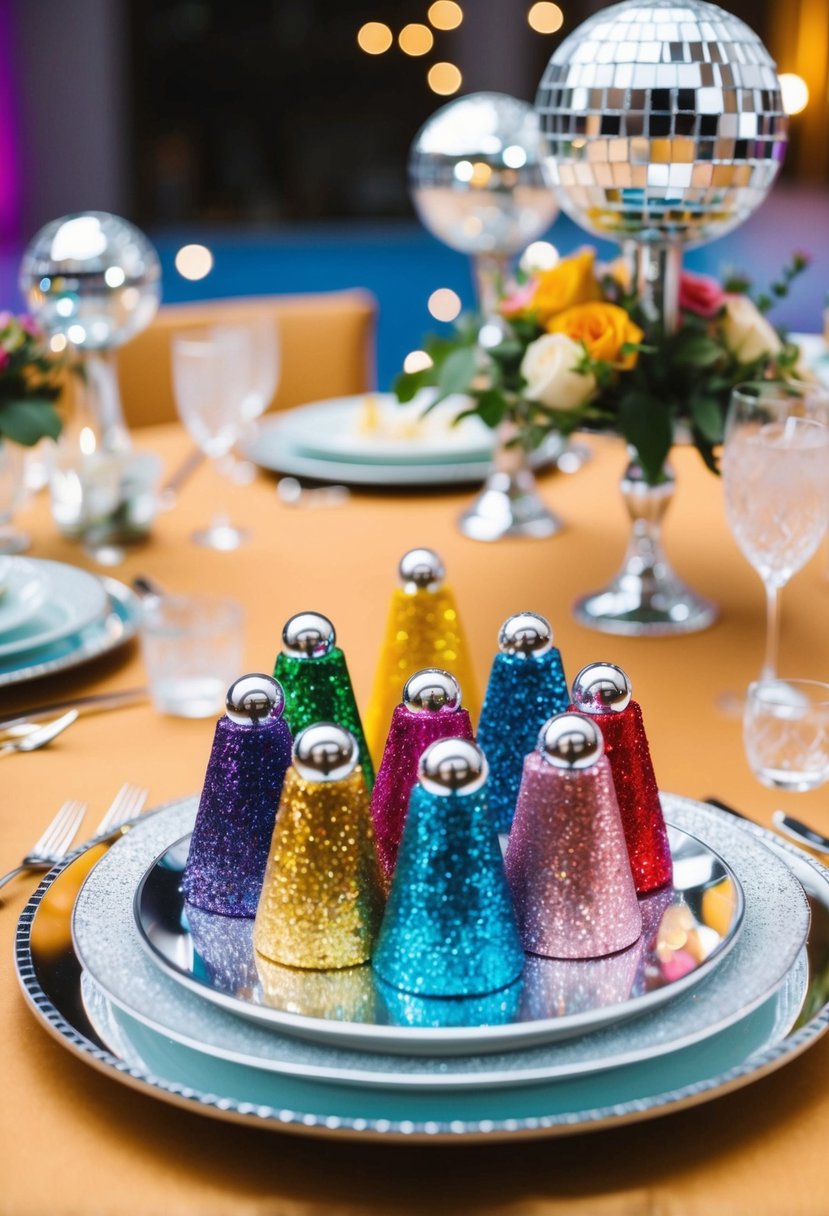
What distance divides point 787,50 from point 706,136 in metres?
7.75

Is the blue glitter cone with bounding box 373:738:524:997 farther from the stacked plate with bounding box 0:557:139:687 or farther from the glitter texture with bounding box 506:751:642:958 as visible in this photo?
the stacked plate with bounding box 0:557:139:687

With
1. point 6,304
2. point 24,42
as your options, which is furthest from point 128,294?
point 24,42

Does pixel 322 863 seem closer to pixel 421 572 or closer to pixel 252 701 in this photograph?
pixel 252 701

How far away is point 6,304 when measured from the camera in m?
5.03

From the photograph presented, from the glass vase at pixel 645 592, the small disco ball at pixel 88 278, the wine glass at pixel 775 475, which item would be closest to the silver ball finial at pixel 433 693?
the wine glass at pixel 775 475

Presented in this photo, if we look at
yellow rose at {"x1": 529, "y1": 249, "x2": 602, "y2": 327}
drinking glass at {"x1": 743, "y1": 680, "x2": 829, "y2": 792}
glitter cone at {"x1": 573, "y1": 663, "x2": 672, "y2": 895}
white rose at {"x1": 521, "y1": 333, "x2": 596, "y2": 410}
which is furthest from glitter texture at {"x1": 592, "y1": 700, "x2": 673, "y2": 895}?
yellow rose at {"x1": 529, "y1": 249, "x2": 602, "y2": 327}

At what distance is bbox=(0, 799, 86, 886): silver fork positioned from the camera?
2.61 feet

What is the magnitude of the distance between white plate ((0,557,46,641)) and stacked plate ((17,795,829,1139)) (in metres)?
0.48

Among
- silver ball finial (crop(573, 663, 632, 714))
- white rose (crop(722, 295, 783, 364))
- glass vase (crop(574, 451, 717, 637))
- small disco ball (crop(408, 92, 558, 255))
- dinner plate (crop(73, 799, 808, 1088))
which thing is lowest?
glass vase (crop(574, 451, 717, 637))

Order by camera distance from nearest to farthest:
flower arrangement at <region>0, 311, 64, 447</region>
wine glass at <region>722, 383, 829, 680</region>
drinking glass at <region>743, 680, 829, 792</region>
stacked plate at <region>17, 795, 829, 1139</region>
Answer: stacked plate at <region>17, 795, 829, 1139</region>, drinking glass at <region>743, 680, 829, 792</region>, wine glass at <region>722, 383, 829, 680</region>, flower arrangement at <region>0, 311, 64, 447</region>

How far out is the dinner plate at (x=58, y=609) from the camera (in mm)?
1100

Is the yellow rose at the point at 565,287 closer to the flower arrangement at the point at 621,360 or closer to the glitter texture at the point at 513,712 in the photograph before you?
the flower arrangement at the point at 621,360

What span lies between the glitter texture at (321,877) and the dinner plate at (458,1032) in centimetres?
4

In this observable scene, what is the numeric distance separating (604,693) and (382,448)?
103 centimetres
